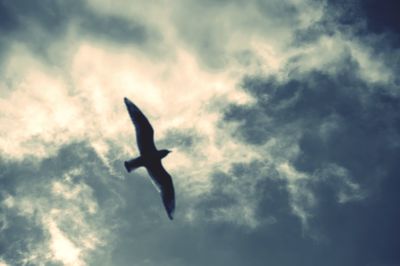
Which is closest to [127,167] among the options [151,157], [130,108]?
[151,157]

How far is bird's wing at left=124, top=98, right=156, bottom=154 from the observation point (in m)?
16.0

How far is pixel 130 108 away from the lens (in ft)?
52.4

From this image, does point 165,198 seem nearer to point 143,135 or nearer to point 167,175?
point 167,175

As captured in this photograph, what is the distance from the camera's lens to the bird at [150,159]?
15992 millimetres

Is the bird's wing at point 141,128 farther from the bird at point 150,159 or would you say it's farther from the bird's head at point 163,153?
the bird's head at point 163,153

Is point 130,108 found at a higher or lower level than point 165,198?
higher

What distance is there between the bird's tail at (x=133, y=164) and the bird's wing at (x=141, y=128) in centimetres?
43

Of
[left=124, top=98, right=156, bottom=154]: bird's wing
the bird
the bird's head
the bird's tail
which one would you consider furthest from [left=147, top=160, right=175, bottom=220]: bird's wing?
[left=124, top=98, right=156, bottom=154]: bird's wing

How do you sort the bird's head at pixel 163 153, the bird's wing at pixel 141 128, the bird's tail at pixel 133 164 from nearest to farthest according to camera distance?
1. the bird's tail at pixel 133 164
2. the bird's wing at pixel 141 128
3. the bird's head at pixel 163 153

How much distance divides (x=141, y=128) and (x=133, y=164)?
1602 millimetres

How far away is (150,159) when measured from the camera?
1659cm

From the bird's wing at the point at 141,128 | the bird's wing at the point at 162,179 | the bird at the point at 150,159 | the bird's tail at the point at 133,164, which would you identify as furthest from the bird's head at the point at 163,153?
the bird's tail at the point at 133,164

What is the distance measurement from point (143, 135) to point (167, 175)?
7.31 feet

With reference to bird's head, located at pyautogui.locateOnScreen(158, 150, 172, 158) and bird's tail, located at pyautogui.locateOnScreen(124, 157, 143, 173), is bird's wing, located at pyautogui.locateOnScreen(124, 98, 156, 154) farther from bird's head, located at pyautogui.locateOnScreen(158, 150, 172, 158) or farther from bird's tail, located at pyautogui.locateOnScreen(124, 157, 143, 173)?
bird's head, located at pyautogui.locateOnScreen(158, 150, 172, 158)
